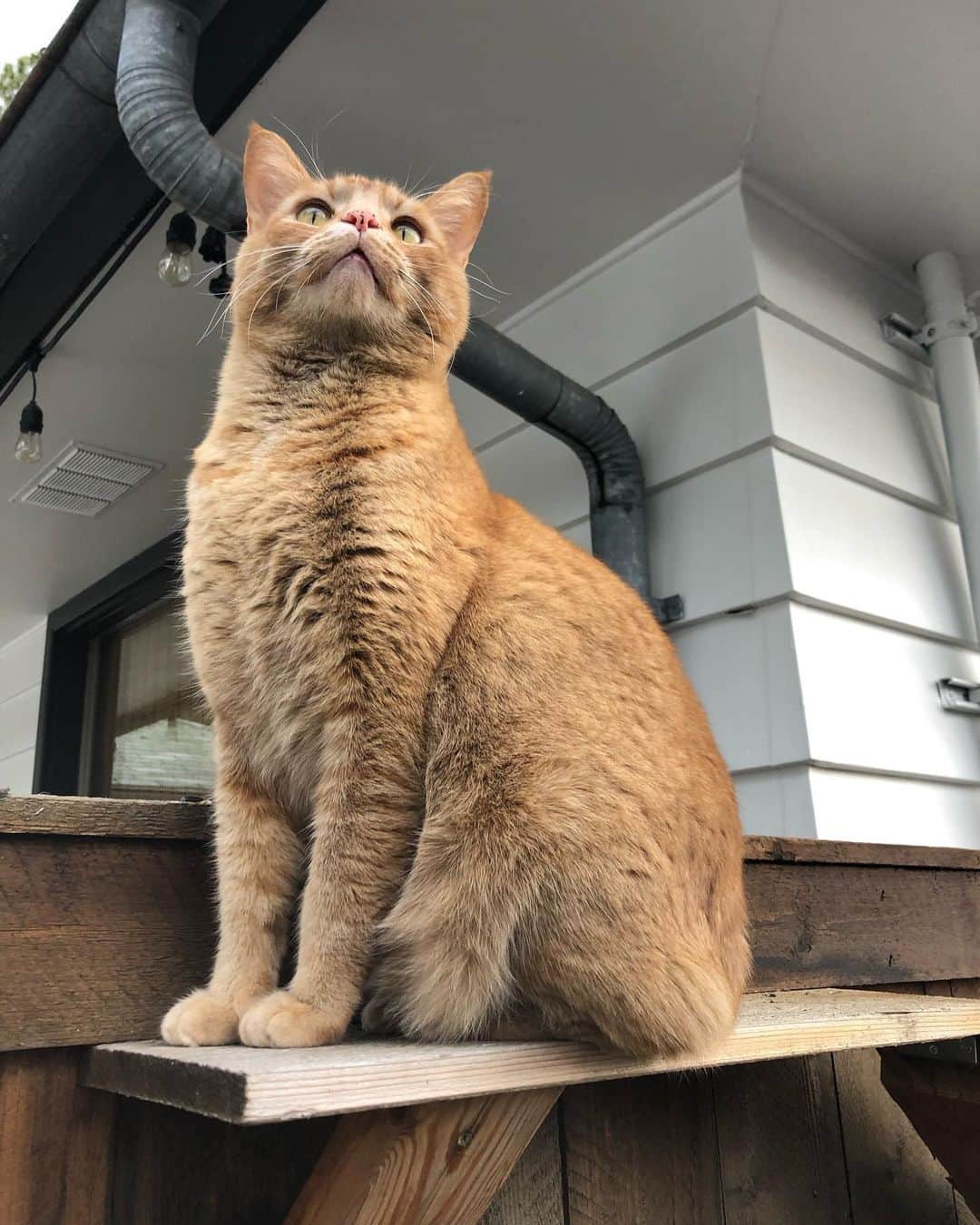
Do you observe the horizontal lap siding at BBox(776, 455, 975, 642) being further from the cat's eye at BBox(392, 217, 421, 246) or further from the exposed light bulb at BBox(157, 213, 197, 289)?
the exposed light bulb at BBox(157, 213, 197, 289)

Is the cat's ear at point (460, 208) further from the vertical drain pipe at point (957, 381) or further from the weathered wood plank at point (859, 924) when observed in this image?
the vertical drain pipe at point (957, 381)

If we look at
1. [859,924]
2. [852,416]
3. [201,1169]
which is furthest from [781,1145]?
[852,416]

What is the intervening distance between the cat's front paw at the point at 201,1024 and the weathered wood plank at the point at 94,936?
8 centimetres

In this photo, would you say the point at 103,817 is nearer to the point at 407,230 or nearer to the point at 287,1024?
the point at 287,1024

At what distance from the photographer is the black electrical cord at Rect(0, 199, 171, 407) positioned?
8.48 feet

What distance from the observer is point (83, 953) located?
3.31 ft

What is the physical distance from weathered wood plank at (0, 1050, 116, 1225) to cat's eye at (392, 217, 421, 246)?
104 cm

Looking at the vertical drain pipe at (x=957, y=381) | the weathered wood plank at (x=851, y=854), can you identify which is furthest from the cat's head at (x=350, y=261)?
the vertical drain pipe at (x=957, y=381)

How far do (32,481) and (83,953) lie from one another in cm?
337

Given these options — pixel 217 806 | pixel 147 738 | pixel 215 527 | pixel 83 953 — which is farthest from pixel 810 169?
pixel 147 738

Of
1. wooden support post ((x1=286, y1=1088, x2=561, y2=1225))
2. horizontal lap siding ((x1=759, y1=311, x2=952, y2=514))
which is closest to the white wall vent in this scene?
horizontal lap siding ((x1=759, y1=311, x2=952, y2=514))

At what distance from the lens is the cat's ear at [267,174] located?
134 cm

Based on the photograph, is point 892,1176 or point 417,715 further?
point 892,1176

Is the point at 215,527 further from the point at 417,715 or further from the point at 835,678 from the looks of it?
the point at 835,678
